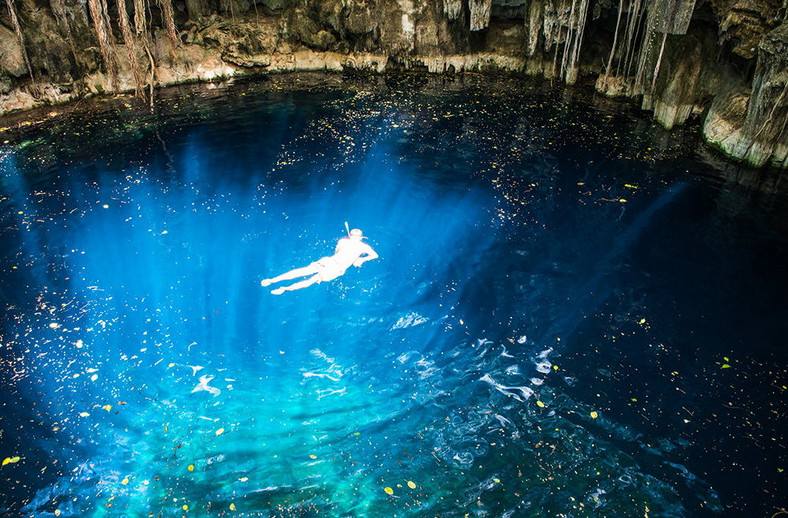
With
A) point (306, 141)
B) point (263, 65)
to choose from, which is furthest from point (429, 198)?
point (263, 65)

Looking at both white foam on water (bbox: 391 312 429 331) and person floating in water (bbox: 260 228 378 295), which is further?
person floating in water (bbox: 260 228 378 295)

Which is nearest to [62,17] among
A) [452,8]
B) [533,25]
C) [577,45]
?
[452,8]

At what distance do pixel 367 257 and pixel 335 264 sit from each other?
57 cm

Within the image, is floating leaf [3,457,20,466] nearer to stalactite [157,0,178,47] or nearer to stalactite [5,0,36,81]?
stalactite [5,0,36,81]

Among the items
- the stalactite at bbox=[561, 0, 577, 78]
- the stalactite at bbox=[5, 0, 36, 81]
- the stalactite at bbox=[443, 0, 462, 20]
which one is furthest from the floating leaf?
the stalactite at bbox=[443, 0, 462, 20]

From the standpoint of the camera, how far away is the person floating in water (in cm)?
789

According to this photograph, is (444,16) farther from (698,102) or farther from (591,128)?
(698,102)

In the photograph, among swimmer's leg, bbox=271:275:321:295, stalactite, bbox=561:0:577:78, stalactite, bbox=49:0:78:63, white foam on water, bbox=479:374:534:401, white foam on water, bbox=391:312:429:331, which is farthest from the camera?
stalactite, bbox=561:0:577:78

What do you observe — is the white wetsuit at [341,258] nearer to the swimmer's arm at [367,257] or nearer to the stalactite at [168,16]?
the swimmer's arm at [367,257]

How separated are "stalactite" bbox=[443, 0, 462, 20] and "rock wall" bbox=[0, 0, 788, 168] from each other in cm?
5

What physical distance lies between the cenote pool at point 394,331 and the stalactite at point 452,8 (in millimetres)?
6419

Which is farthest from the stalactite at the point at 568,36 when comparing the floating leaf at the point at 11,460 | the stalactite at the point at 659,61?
the floating leaf at the point at 11,460

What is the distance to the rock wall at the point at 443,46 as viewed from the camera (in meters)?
10.5

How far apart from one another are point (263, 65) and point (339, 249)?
11.6 metres
